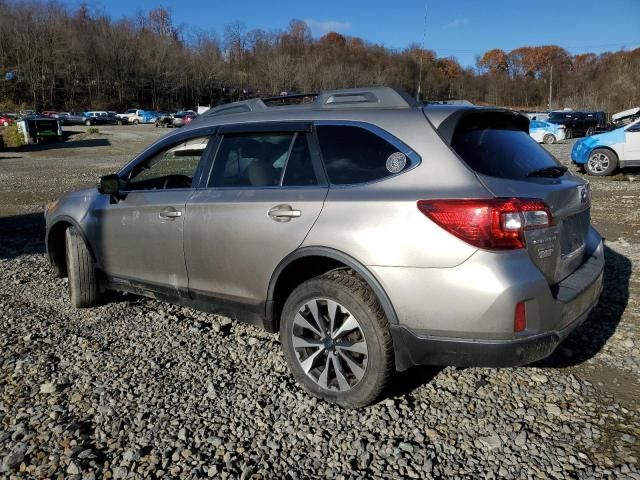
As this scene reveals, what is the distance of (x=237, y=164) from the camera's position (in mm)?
3553

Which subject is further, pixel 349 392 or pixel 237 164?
pixel 237 164

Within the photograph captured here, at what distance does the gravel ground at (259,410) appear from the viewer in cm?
252

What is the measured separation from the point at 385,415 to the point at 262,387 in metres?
0.81

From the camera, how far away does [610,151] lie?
13570 mm

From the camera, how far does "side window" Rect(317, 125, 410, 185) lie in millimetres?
2822

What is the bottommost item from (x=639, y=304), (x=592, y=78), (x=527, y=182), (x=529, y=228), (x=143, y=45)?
(x=639, y=304)

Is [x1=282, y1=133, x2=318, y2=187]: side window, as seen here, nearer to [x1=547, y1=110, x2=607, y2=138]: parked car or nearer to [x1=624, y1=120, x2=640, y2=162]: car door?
[x1=624, y1=120, x2=640, y2=162]: car door

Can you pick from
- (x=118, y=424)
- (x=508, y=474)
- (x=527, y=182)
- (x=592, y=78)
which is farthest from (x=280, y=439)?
(x=592, y=78)

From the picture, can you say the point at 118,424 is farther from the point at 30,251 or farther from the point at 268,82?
the point at 268,82

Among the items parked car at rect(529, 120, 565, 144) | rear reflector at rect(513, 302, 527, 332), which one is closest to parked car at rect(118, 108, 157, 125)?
parked car at rect(529, 120, 565, 144)

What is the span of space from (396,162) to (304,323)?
3.53 ft

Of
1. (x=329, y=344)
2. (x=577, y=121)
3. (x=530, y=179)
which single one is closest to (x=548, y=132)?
(x=577, y=121)

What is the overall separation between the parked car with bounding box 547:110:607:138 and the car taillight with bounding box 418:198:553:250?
3126 centimetres

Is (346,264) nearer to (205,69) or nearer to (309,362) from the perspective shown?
(309,362)
